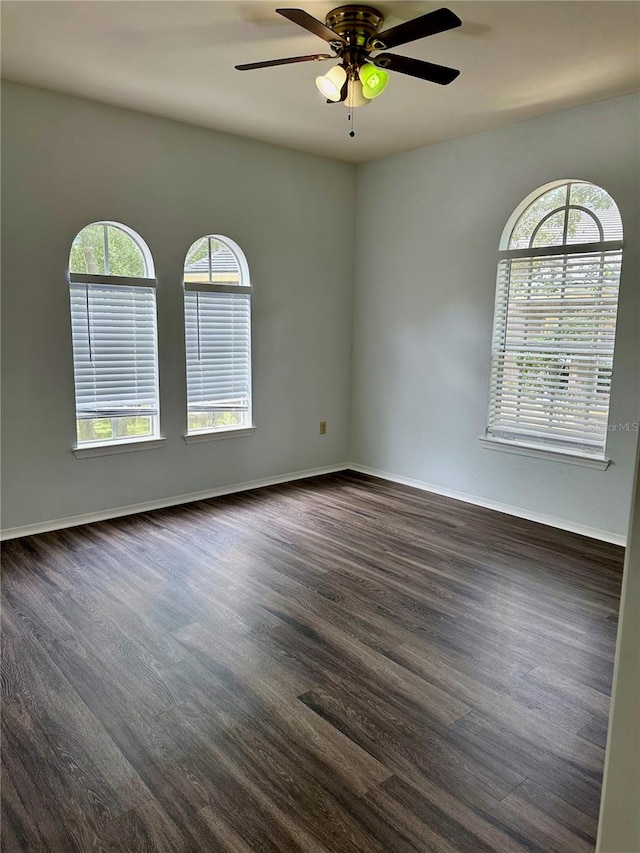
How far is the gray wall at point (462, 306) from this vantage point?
12.0 feet

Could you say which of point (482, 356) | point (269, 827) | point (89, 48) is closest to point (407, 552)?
point (482, 356)

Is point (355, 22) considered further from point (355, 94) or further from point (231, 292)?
point (231, 292)

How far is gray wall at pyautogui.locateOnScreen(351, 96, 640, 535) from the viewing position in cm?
365

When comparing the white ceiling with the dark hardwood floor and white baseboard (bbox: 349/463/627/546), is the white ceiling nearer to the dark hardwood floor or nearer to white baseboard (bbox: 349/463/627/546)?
white baseboard (bbox: 349/463/627/546)

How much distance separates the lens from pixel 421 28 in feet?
7.49

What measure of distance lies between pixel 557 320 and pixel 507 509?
145 centimetres

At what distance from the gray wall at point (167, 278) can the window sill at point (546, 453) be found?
64.4 inches

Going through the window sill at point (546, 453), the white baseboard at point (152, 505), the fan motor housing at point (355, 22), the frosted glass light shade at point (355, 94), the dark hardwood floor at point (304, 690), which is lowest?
the dark hardwood floor at point (304, 690)

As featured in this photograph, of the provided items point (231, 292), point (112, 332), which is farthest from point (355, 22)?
point (112, 332)

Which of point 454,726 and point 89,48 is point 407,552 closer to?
point 454,726

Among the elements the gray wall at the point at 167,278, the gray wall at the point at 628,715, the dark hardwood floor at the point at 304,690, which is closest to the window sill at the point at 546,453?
the dark hardwood floor at the point at 304,690

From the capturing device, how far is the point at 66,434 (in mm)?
3869

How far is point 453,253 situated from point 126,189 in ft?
8.15

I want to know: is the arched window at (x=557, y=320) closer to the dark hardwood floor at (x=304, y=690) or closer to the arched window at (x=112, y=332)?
the dark hardwood floor at (x=304, y=690)
